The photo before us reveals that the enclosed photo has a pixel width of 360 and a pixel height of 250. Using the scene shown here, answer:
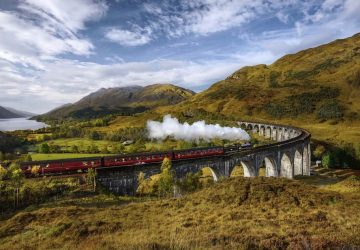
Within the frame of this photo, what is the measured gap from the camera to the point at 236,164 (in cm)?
4391

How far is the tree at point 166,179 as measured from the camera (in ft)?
106

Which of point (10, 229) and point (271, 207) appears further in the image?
point (271, 207)

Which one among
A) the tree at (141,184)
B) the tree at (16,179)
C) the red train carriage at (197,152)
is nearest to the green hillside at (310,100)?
the red train carriage at (197,152)

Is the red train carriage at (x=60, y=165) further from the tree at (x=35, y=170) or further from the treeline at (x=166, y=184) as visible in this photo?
the treeline at (x=166, y=184)

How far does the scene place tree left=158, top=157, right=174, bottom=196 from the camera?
32.3 meters

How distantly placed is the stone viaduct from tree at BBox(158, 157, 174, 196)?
1.33 meters

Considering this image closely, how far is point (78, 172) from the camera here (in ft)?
104

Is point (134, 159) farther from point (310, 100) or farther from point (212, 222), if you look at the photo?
point (310, 100)

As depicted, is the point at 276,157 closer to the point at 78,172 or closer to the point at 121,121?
the point at 78,172

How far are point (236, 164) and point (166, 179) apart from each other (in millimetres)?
15229

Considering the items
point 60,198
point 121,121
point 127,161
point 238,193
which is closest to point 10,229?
point 60,198

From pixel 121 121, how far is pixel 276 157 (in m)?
113

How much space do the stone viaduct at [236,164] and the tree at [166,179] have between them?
133cm

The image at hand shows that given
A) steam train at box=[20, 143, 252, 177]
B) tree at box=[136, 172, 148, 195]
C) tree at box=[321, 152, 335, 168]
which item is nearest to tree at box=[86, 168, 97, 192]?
steam train at box=[20, 143, 252, 177]
